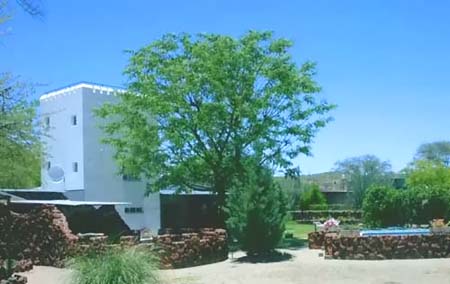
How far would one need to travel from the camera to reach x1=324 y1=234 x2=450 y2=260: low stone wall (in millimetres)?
21703

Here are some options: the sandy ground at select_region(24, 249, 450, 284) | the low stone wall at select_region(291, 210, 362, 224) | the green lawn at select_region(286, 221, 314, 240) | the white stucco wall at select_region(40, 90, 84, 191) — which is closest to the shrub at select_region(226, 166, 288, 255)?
the sandy ground at select_region(24, 249, 450, 284)

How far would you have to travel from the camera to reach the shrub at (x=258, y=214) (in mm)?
22531

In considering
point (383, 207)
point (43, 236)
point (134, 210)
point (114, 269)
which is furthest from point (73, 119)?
point (114, 269)

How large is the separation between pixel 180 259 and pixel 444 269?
26.8ft

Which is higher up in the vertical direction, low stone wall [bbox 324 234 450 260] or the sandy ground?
low stone wall [bbox 324 234 450 260]

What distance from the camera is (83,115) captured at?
37.8 meters

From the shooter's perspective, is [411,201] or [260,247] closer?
[260,247]

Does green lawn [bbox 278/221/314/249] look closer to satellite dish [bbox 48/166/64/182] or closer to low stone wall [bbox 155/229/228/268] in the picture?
low stone wall [bbox 155/229/228/268]

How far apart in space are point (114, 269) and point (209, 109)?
21019mm

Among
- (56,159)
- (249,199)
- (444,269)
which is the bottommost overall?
(444,269)

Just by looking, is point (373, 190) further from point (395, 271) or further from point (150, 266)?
point (150, 266)

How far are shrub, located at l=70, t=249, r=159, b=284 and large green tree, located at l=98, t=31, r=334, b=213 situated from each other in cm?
2033

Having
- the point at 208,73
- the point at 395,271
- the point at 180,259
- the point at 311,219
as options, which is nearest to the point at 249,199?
the point at 180,259

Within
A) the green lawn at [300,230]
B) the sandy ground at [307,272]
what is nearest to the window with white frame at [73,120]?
the green lawn at [300,230]
